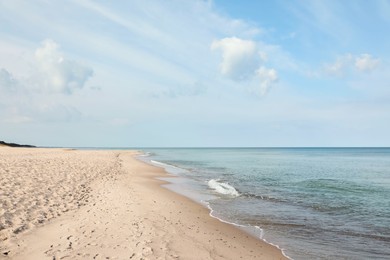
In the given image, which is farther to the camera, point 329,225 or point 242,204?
point 242,204

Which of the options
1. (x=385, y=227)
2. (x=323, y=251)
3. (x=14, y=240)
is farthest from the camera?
(x=385, y=227)

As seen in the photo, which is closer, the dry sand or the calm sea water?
the dry sand

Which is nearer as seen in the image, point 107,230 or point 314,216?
point 107,230

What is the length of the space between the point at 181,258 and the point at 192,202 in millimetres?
9750

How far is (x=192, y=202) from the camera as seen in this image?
17312mm

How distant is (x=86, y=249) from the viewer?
7.72 meters

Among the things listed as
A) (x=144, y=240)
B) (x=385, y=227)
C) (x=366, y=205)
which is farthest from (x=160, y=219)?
(x=366, y=205)

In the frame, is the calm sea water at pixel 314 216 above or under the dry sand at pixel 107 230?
under

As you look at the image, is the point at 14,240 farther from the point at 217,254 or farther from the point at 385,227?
the point at 385,227

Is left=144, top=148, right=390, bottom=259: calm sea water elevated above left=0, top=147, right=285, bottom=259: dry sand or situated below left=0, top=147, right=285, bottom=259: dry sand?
below

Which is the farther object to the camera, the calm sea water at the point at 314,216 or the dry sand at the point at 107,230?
the calm sea water at the point at 314,216

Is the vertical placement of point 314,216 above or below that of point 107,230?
below

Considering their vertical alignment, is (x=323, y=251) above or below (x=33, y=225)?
below

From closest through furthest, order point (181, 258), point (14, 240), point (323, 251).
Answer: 1. point (181, 258)
2. point (14, 240)
3. point (323, 251)
